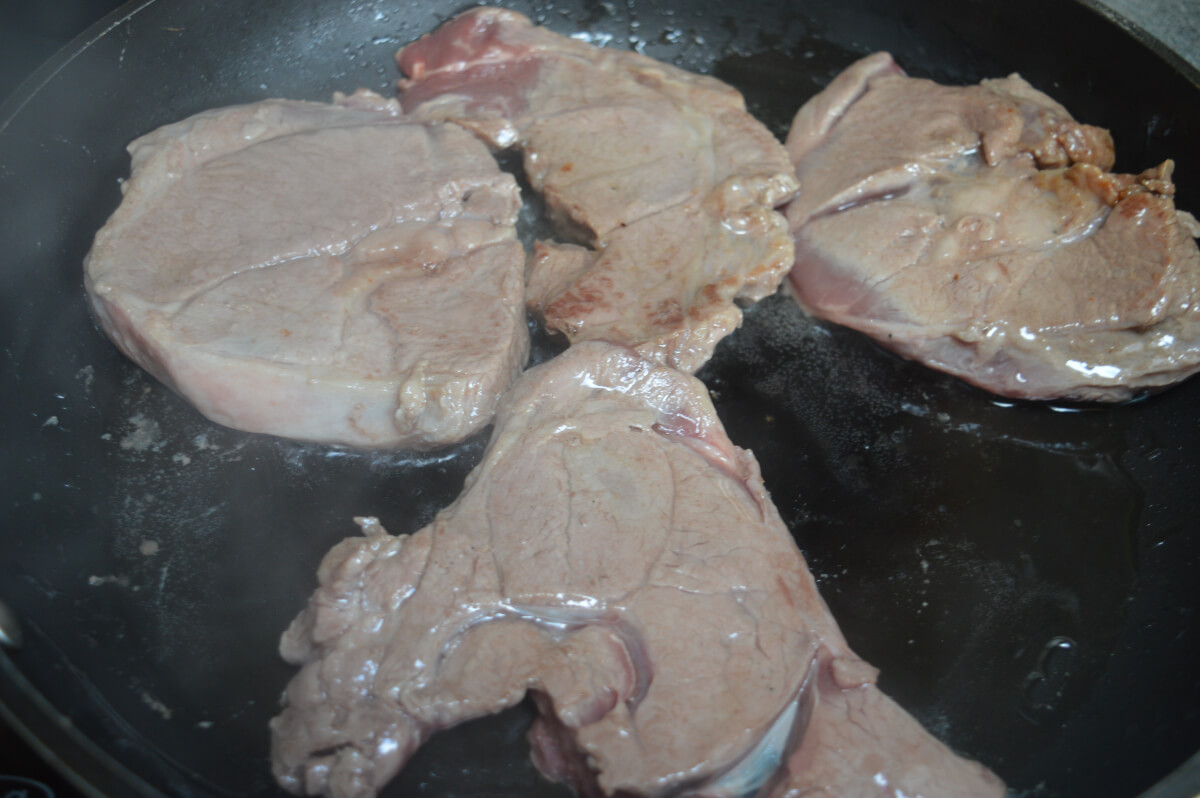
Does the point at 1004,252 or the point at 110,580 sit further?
the point at 1004,252

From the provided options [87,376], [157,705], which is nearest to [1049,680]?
[157,705]

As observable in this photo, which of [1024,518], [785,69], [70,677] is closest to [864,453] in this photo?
[1024,518]

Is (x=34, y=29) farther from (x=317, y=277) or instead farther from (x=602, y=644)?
(x=602, y=644)

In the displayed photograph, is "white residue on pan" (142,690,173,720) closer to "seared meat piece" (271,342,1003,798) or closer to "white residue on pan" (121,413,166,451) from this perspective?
"seared meat piece" (271,342,1003,798)

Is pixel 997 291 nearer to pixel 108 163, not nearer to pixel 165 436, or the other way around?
pixel 165 436

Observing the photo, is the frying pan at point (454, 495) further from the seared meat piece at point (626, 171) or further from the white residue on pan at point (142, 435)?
the seared meat piece at point (626, 171)

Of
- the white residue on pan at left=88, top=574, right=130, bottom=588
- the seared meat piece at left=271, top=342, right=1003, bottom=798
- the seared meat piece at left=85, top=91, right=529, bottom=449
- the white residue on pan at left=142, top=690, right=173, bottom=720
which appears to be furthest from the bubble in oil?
the white residue on pan at left=88, top=574, right=130, bottom=588
